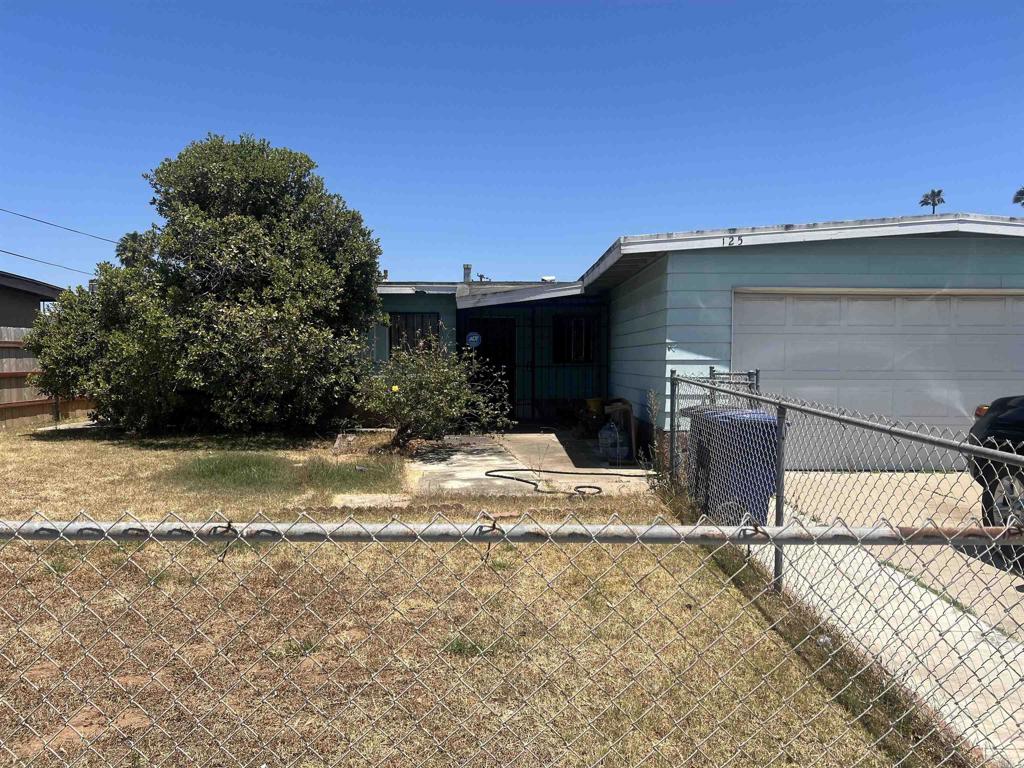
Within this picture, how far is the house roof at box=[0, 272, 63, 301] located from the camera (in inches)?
691

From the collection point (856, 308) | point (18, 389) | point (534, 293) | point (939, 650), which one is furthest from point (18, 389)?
point (939, 650)

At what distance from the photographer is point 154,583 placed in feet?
14.4

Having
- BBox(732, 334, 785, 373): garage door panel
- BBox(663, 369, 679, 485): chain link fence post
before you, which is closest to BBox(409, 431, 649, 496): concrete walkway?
BBox(663, 369, 679, 485): chain link fence post

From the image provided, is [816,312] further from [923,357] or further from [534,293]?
[534,293]

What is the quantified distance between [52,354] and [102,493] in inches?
243

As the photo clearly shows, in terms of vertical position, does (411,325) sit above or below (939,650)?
above

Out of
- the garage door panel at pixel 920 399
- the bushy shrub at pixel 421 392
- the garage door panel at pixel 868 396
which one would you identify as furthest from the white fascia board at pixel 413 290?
the garage door panel at pixel 920 399

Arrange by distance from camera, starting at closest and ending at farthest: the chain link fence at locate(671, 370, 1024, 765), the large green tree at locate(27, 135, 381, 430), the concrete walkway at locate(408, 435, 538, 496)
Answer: the chain link fence at locate(671, 370, 1024, 765) → the concrete walkway at locate(408, 435, 538, 496) → the large green tree at locate(27, 135, 381, 430)

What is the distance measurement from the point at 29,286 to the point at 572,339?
1510cm

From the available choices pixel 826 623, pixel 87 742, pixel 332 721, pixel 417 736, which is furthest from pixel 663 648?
pixel 87 742

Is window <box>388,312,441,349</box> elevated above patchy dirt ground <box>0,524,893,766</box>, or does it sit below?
above

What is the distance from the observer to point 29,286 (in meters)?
18.5

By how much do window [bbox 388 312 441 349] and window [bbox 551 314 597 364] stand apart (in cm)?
281

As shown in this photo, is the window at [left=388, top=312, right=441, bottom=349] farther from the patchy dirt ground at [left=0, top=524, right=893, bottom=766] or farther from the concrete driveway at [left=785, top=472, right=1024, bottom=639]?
the patchy dirt ground at [left=0, top=524, right=893, bottom=766]
